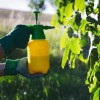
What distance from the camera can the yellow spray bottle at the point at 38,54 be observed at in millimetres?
2121

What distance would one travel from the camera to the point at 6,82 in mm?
6832

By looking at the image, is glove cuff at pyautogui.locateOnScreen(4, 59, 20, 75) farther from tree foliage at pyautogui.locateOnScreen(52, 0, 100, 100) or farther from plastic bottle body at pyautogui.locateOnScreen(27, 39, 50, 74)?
tree foliage at pyautogui.locateOnScreen(52, 0, 100, 100)

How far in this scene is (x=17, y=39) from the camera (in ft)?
7.38

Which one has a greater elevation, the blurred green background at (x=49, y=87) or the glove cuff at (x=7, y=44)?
the glove cuff at (x=7, y=44)

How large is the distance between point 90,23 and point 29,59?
0.42 meters

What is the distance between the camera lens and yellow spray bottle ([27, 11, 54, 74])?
2121mm

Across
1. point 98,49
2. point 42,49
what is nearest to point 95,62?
point 98,49

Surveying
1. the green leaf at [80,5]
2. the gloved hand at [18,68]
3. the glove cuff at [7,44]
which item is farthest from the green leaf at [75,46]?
the glove cuff at [7,44]

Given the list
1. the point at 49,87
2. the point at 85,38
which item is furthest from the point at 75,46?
the point at 49,87

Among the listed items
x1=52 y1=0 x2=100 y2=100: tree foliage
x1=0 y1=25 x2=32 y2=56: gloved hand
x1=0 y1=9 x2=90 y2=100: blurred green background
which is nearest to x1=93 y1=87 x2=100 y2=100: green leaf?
x1=52 y1=0 x2=100 y2=100: tree foliage

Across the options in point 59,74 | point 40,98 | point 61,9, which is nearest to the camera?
point 61,9

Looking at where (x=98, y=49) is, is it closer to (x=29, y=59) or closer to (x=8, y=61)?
(x=29, y=59)

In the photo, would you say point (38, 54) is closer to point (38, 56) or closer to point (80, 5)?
point (38, 56)

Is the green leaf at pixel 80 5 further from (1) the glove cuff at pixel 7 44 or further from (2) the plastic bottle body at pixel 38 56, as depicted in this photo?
(1) the glove cuff at pixel 7 44
